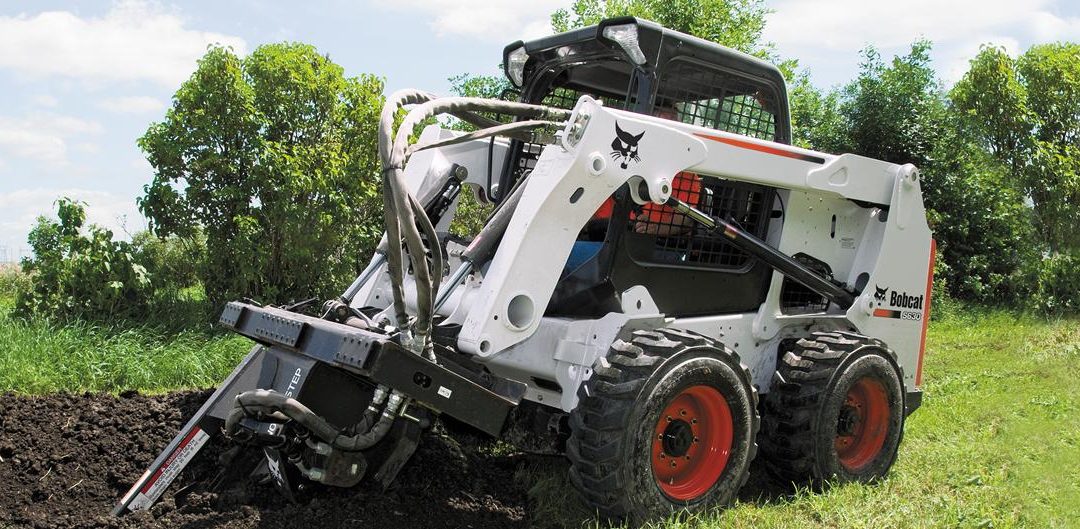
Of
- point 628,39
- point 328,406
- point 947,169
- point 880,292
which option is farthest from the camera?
point 947,169

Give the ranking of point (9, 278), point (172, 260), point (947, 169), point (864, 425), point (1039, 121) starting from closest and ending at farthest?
point (864, 425) < point (172, 260) < point (9, 278) < point (1039, 121) < point (947, 169)

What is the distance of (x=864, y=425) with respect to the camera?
18.1 feet

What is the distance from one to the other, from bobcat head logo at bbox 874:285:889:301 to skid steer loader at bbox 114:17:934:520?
0.01 metres

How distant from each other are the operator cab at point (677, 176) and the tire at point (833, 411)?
482 millimetres

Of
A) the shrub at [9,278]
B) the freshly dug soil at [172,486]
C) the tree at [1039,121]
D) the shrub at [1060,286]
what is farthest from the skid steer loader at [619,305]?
the tree at [1039,121]

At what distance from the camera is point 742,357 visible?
16.7 feet

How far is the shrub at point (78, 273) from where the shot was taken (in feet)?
25.9

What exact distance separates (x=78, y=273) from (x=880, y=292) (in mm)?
6527

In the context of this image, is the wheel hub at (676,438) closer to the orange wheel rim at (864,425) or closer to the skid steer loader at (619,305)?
the skid steer loader at (619,305)

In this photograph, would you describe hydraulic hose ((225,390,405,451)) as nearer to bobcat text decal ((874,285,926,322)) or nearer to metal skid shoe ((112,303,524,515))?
metal skid shoe ((112,303,524,515))

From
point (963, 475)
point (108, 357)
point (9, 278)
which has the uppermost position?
point (963, 475)

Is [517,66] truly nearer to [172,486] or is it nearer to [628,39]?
[628,39]

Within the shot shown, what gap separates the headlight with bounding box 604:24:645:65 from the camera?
4.59m

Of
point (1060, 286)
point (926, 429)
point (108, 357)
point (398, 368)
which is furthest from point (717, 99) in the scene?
point (1060, 286)
